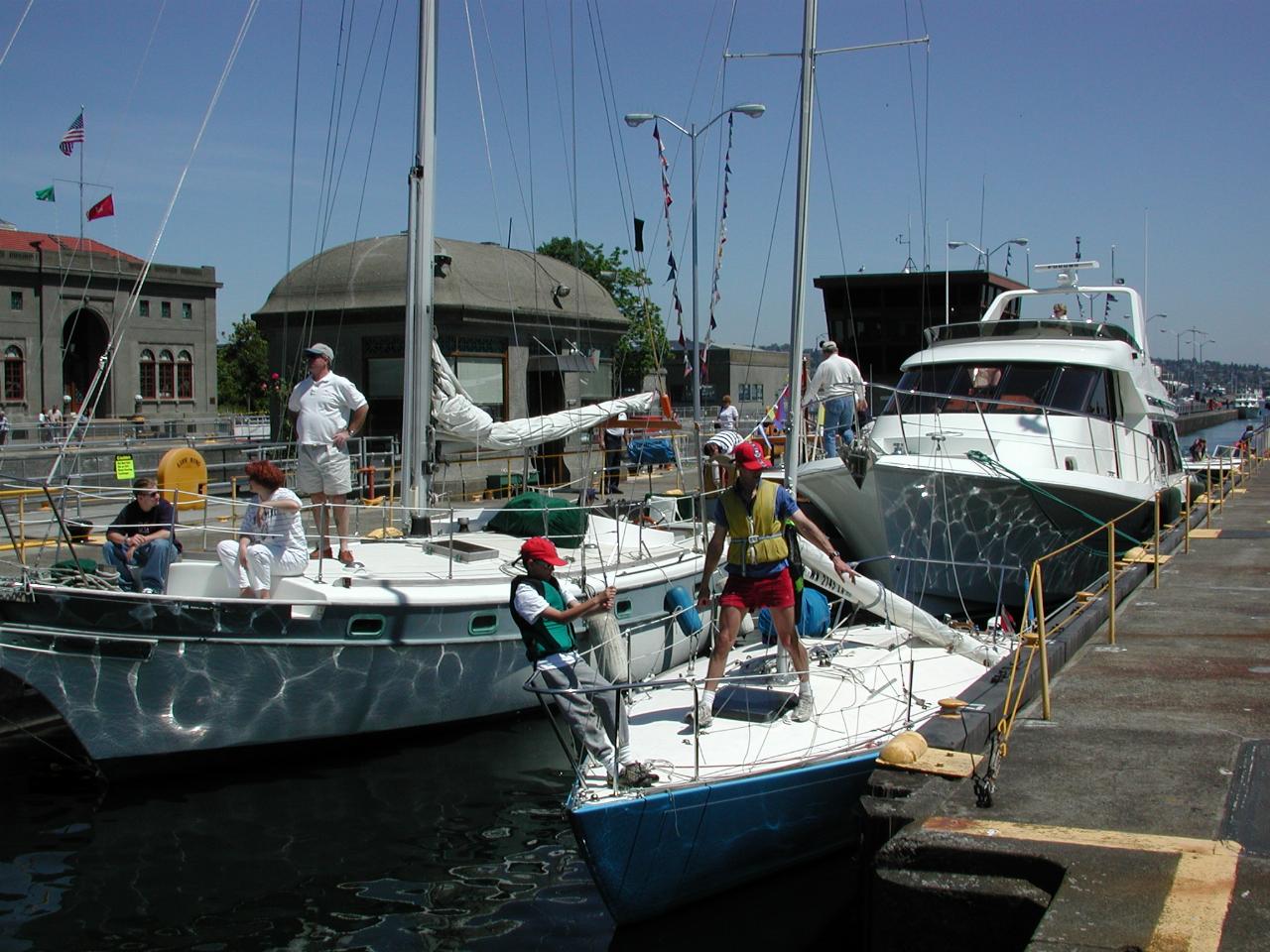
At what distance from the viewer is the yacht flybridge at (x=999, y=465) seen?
13.7 m

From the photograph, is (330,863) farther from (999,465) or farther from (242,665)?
(999,465)

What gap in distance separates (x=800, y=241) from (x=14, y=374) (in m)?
50.0

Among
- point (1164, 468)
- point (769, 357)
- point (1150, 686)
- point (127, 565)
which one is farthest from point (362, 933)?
point (769, 357)

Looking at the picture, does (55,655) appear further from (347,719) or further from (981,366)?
(981,366)

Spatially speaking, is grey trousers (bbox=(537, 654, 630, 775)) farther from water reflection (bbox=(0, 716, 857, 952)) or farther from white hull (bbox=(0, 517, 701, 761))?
white hull (bbox=(0, 517, 701, 761))

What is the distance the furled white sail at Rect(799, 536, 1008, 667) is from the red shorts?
5.29 feet

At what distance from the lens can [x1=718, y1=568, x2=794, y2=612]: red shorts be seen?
7523mm

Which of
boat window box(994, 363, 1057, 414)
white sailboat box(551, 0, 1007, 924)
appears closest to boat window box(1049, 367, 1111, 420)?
boat window box(994, 363, 1057, 414)

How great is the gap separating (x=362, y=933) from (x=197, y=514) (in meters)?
9.69

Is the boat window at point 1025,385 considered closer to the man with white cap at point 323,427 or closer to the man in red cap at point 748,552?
the man in red cap at point 748,552

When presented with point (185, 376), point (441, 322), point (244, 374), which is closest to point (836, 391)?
point (441, 322)

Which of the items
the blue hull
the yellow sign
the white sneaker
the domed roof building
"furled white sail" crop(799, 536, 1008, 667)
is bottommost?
the blue hull

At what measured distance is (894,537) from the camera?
562 inches

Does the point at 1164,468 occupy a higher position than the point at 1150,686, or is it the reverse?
the point at 1164,468
